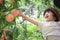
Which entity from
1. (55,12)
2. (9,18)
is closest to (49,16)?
(55,12)

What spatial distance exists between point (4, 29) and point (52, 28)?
449mm

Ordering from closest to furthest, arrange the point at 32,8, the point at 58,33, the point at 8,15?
the point at 8,15 → the point at 58,33 → the point at 32,8

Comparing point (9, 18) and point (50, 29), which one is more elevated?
point (9, 18)

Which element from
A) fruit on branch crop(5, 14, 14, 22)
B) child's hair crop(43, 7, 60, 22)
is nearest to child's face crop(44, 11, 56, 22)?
child's hair crop(43, 7, 60, 22)

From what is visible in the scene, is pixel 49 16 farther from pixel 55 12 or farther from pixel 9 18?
pixel 9 18

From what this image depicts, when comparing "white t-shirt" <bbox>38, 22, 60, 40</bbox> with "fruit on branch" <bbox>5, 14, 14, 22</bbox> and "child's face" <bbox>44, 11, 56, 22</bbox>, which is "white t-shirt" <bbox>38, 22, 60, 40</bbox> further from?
"fruit on branch" <bbox>5, 14, 14, 22</bbox>

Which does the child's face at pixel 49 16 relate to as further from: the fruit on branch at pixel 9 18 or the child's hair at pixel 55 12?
the fruit on branch at pixel 9 18

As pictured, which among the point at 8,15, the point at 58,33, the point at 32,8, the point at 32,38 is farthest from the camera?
the point at 32,8

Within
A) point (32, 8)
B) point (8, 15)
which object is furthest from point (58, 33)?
point (8, 15)

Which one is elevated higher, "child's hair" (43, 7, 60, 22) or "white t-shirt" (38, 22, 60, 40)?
"child's hair" (43, 7, 60, 22)

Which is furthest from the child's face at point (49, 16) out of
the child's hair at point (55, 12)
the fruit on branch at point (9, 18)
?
the fruit on branch at point (9, 18)

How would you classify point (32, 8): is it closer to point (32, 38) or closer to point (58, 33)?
point (32, 38)

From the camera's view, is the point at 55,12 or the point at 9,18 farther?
the point at 55,12

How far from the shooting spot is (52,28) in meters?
1.30
